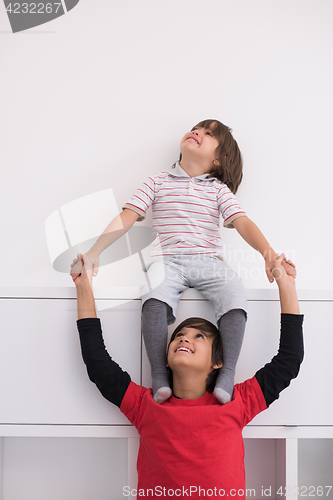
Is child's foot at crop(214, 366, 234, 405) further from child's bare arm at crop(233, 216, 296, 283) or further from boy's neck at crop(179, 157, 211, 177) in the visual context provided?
boy's neck at crop(179, 157, 211, 177)

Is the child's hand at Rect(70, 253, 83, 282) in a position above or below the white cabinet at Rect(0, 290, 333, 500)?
above

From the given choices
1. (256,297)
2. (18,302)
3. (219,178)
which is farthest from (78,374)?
(219,178)

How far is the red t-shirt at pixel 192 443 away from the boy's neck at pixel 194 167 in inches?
23.6

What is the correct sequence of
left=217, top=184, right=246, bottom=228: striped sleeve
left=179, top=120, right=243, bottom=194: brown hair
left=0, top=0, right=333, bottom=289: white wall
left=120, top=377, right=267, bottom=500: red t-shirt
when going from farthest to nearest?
left=0, top=0, right=333, bottom=289: white wall < left=179, top=120, right=243, bottom=194: brown hair < left=217, top=184, right=246, bottom=228: striped sleeve < left=120, top=377, right=267, bottom=500: red t-shirt

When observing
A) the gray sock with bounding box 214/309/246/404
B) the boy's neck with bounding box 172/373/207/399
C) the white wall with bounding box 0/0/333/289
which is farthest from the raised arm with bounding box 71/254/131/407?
the white wall with bounding box 0/0/333/289

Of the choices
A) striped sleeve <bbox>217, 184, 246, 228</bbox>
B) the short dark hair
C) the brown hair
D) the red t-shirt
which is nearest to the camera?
the red t-shirt

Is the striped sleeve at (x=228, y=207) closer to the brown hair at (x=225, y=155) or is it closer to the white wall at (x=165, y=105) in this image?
the brown hair at (x=225, y=155)

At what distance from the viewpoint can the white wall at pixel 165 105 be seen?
1287 mm

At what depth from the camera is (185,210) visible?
3.62ft

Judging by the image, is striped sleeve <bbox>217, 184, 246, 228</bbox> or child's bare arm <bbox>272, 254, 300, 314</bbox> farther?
striped sleeve <bbox>217, 184, 246, 228</bbox>

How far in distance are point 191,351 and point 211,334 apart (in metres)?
0.06

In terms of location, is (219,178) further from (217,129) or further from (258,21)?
(258,21)

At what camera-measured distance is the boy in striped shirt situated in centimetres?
90

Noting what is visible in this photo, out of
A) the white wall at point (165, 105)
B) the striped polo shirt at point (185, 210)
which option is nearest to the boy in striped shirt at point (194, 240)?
the striped polo shirt at point (185, 210)
